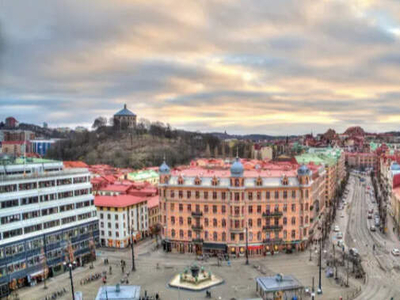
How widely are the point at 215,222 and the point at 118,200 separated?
27779 mm

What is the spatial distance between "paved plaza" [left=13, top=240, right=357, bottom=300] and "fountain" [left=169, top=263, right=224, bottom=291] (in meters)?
1.20

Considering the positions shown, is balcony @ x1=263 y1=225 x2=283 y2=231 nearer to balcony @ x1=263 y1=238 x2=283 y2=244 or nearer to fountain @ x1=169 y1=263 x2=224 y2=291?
balcony @ x1=263 y1=238 x2=283 y2=244

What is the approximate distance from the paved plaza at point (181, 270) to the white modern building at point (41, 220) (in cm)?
330

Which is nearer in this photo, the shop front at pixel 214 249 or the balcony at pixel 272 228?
the shop front at pixel 214 249

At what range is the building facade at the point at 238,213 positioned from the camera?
9044 centimetres

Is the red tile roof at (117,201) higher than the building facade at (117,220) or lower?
higher

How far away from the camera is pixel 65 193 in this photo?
83.0 m

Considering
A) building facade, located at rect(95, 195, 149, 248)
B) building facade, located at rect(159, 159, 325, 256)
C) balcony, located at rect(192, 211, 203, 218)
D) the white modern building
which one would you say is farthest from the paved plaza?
balcony, located at rect(192, 211, 203, 218)

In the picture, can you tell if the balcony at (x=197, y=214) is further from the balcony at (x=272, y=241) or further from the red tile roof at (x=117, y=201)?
the red tile roof at (x=117, y=201)

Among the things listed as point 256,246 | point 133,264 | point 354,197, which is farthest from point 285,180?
point 354,197

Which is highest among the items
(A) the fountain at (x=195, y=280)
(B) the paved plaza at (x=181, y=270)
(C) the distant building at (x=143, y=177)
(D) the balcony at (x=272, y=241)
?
(C) the distant building at (x=143, y=177)

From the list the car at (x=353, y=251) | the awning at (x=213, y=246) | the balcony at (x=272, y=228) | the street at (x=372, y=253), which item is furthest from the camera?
the balcony at (x=272, y=228)

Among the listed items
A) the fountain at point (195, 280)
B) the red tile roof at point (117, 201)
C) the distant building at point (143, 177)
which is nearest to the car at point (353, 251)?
the fountain at point (195, 280)

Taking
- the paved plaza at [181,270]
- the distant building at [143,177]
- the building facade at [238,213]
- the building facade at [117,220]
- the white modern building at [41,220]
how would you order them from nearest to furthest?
the paved plaza at [181,270]
the white modern building at [41,220]
the building facade at [238,213]
the building facade at [117,220]
the distant building at [143,177]
